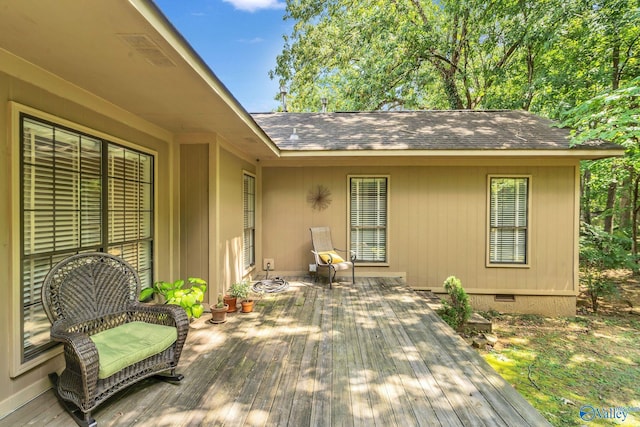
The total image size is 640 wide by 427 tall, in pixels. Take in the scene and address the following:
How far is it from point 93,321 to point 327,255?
11.2 ft

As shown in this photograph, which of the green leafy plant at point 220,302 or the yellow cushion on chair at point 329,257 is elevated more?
the yellow cushion on chair at point 329,257

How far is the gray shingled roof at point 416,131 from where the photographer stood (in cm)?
498

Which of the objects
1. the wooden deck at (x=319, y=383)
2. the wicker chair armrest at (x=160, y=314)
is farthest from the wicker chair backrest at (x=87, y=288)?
the wooden deck at (x=319, y=383)

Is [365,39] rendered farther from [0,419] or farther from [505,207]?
[0,419]

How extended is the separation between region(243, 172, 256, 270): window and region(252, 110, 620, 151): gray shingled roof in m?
0.91

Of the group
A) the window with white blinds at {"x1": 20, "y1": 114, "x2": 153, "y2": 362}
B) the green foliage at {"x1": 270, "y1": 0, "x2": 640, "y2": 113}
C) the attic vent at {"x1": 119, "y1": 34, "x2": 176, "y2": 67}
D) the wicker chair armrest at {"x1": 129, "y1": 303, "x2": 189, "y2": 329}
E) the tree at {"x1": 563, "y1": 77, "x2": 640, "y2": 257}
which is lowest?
the wicker chair armrest at {"x1": 129, "y1": 303, "x2": 189, "y2": 329}

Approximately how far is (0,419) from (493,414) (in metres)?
3.17

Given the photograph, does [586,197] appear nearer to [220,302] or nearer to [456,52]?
[456,52]

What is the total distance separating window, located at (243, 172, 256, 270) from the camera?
5.02 metres

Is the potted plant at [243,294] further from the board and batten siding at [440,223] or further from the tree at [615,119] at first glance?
the tree at [615,119]

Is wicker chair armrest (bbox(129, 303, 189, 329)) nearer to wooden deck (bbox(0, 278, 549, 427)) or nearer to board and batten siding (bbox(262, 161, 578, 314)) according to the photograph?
wooden deck (bbox(0, 278, 549, 427))

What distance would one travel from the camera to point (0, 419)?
1794 mm

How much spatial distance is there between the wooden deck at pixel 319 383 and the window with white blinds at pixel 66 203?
86 centimetres

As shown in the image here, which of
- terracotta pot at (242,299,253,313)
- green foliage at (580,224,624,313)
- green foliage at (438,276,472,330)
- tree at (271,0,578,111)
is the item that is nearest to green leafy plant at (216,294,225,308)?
terracotta pot at (242,299,253,313)
